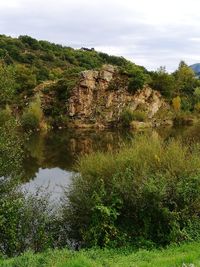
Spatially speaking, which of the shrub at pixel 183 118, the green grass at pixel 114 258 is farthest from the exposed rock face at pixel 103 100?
the green grass at pixel 114 258

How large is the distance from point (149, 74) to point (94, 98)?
1428 centimetres

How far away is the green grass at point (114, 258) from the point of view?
9.59 meters

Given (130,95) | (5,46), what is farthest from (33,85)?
(5,46)

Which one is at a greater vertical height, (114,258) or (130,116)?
(130,116)

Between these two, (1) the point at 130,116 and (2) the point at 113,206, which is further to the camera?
(1) the point at 130,116

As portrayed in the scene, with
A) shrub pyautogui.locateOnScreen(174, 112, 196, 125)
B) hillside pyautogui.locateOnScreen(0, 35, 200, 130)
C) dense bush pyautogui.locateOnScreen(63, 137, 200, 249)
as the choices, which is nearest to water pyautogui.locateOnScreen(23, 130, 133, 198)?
dense bush pyautogui.locateOnScreen(63, 137, 200, 249)

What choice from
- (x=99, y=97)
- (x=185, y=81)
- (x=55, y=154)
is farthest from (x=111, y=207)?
(x=185, y=81)

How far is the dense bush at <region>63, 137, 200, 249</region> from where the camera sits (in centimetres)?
1255

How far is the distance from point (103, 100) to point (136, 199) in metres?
67.2

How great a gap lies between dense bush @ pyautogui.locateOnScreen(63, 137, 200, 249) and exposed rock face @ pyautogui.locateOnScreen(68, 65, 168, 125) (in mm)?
62013

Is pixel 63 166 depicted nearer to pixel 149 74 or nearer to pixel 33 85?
pixel 33 85

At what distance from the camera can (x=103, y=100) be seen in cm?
7969

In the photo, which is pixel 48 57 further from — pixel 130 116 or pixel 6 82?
pixel 6 82

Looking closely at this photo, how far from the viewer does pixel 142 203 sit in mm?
12922
